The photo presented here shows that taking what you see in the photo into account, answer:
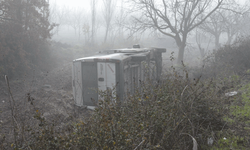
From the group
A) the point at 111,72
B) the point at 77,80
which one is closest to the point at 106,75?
the point at 111,72

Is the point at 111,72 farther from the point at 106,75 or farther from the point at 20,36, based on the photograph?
the point at 20,36

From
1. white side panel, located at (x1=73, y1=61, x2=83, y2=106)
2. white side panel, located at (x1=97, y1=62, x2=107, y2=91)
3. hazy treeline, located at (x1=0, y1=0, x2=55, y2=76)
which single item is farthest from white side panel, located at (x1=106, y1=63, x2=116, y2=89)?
hazy treeline, located at (x1=0, y1=0, x2=55, y2=76)

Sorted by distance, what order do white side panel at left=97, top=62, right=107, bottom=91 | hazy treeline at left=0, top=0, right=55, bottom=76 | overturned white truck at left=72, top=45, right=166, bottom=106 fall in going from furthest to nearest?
hazy treeline at left=0, top=0, right=55, bottom=76
white side panel at left=97, top=62, right=107, bottom=91
overturned white truck at left=72, top=45, right=166, bottom=106

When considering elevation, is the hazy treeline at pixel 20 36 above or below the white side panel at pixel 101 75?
above

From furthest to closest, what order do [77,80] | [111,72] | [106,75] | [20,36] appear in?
[20,36] → [77,80] → [106,75] → [111,72]

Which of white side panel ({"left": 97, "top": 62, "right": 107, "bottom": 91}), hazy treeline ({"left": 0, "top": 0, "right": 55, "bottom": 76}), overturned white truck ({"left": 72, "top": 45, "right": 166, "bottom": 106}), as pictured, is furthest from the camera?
hazy treeline ({"left": 0, "top": 0, "right": 55, "bottom": 76})

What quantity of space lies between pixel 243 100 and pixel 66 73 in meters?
11.6

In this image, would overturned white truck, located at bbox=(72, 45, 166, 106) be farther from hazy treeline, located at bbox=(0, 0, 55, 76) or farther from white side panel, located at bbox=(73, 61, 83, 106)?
hazy treeline, located at bbox=(0, 0, 55, 76)

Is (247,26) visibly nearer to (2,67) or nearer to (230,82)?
(230,82)

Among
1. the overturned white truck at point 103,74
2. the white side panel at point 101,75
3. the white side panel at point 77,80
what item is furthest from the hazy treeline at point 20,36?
the white side panel at point 101,75

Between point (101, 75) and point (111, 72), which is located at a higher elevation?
point (111, 72)

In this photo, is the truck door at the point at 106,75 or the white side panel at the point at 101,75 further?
the white side panel at the point at 101,75

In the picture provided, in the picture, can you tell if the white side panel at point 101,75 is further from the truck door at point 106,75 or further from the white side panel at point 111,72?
the white side panel at point 111,72

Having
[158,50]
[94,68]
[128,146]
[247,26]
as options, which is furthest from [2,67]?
[247,26]
